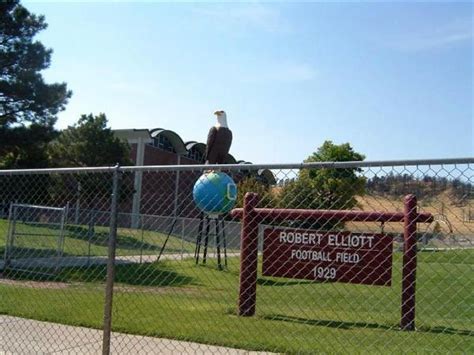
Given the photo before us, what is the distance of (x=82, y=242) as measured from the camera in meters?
17.2

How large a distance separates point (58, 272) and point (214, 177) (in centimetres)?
474

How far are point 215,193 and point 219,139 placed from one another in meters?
2.75

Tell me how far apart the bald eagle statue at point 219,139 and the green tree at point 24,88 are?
23.4 feet

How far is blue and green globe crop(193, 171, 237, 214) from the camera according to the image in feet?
50.4

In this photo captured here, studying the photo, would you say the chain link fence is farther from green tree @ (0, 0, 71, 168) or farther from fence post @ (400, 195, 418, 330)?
green tree @ (0, 0, 71, 168)

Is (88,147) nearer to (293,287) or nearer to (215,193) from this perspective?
(215,193)

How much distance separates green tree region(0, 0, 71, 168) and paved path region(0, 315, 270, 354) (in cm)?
1407

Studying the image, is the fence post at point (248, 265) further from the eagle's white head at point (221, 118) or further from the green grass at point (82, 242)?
the eagle's white head at point (221, 118)

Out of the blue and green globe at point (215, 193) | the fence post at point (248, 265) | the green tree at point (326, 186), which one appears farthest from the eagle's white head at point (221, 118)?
the green tree at point (326, 186)

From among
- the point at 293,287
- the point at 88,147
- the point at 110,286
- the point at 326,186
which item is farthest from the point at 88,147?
the point at 110,286

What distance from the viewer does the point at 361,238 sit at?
6230 millimetres

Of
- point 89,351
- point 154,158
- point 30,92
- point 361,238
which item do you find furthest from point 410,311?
point 154,158

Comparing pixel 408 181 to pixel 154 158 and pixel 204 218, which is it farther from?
pixel 154 158

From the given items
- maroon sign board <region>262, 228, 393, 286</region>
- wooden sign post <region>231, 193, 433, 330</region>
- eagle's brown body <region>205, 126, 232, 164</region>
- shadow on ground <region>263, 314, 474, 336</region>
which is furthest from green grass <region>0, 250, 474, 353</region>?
eagle's brown body <region>205, 126, 232, 164</region>
